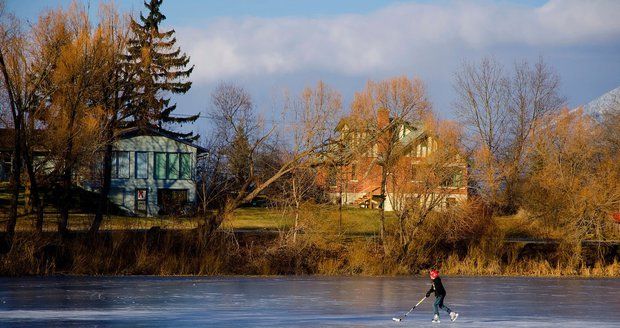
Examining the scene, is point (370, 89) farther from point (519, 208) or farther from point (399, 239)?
point (519, 208)

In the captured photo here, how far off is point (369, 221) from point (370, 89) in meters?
12.0

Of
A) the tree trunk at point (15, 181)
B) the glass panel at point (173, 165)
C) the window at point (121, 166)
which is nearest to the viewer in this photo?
the tree trunk at point (15, 181)

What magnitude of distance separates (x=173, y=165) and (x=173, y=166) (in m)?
0.07

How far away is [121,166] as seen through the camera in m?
67.6

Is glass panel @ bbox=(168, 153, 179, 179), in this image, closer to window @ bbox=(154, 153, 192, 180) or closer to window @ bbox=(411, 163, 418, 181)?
window @ bbox=(154, 153, 192, 180)

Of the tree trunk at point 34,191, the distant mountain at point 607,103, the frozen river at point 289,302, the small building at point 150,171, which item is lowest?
the frozen river at point 289,302

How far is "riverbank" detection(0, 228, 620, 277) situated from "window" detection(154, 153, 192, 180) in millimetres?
25460

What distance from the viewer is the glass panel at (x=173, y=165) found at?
6881 cm

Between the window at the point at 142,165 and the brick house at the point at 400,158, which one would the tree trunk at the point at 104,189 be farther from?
the window at the point at 142,165

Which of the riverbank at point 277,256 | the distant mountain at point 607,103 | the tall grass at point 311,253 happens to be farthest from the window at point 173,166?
the distant mountain at point 607,103

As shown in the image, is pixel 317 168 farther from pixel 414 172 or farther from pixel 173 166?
pixel 173 166

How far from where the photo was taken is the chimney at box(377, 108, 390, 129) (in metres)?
45.2

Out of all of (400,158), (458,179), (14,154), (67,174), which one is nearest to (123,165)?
(67,174)

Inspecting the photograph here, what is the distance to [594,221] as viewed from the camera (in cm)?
4600
